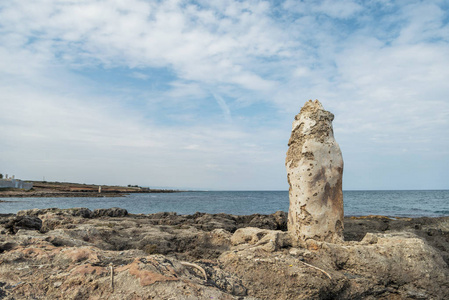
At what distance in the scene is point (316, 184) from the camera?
6.30m

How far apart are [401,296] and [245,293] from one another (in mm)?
2783

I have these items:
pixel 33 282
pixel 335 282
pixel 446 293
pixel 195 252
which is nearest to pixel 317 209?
pixel 335 282

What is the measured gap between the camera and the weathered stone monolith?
6.29 meters

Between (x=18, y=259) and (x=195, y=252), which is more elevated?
(x=18, y=259)

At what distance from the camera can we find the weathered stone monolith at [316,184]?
248 inches

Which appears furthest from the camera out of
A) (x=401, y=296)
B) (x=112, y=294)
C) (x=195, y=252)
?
(x=195, y=252)

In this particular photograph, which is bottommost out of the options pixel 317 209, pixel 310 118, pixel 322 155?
pixel 317 209

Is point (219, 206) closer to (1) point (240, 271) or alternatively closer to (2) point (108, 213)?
(2) point (108, 213)

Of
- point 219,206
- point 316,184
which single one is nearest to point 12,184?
point 219,206

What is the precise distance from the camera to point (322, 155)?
6.41 m

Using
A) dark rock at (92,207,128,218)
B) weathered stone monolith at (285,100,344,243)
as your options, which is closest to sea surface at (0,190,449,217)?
dark rock at (92,207,128,218)

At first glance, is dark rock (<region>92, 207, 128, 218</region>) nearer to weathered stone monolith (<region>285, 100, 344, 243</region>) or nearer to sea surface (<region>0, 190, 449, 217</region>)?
sea surface (<region>0, 190, 449, 217</region>)

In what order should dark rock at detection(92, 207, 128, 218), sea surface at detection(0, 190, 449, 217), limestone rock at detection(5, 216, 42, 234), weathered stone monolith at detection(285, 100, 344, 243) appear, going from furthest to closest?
sea surface at detection(0, 190, 449, 217)
dark rock at detection(92, 207, 128, 218)
limestone rock at detection(5, 216, 42, 234)
weathered stone monolith at detection(285, 100, 344, 243)

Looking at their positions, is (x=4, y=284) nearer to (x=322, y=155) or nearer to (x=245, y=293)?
(x=245, y=293)
